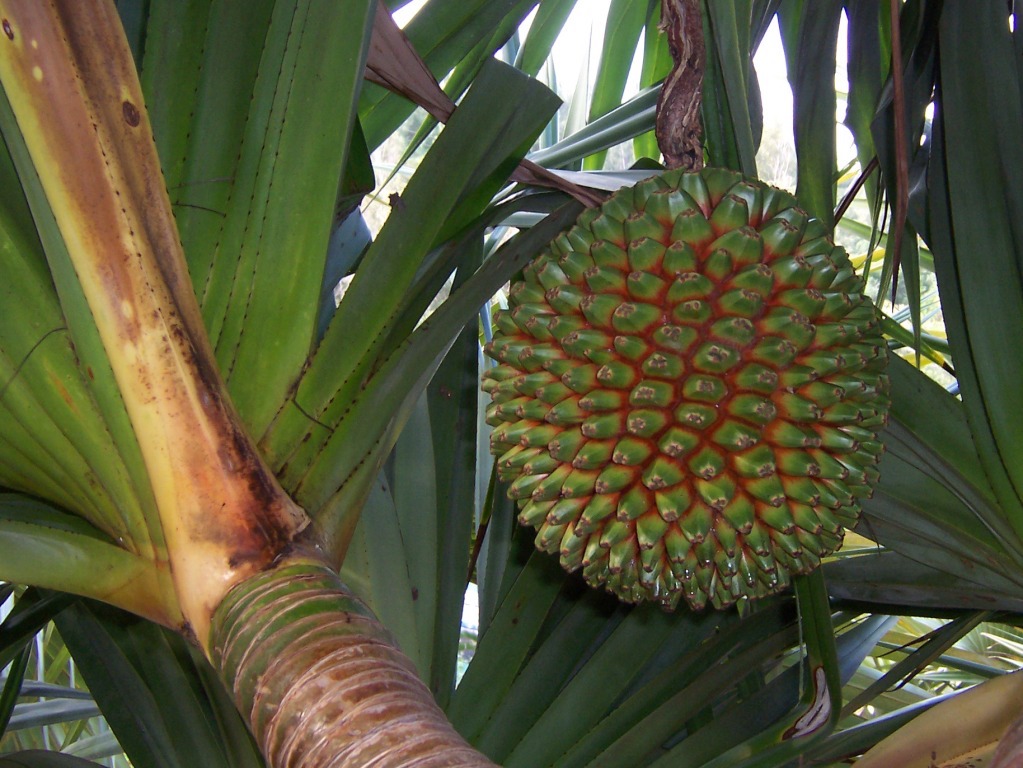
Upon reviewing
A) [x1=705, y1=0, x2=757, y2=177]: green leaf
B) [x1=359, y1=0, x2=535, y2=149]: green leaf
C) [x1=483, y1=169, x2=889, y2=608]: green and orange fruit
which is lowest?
[x1=483, y1=169, x2=889, y2=608]: green and orange fruit

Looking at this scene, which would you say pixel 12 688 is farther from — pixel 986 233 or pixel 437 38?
pixel 986 233

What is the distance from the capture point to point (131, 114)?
458 millimetres

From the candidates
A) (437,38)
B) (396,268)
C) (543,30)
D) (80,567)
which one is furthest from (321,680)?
(543,30)

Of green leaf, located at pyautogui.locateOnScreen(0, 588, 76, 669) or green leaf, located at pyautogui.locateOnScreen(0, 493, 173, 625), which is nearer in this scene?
green leaf, located at pyautogui.locateOnScreen(0, 493, 173, 625)

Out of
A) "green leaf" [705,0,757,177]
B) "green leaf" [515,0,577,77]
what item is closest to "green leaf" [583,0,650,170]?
"green leaf" [515,0,577,77]

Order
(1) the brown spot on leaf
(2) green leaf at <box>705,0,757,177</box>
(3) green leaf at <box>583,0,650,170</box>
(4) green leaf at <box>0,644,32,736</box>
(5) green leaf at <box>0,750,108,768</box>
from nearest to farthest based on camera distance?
(1) the brown spot on leaf < (2) green leaf at <box>705,0,757,177</box> < (5) green leaf at <box>0,750,108,768</box> < (4) green leaf at <box>0,644,32,736</box> < (3) green leaf at <box>583,0,650,170</box>

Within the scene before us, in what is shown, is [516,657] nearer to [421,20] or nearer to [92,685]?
[92,685]

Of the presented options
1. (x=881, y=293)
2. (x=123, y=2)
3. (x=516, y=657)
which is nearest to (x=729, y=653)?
(x=516, y=657)

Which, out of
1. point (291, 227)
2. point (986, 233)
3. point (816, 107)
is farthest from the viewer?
point (816, 107)

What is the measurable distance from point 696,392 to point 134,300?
1.12 ft

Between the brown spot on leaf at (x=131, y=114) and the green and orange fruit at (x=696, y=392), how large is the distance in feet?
0.89

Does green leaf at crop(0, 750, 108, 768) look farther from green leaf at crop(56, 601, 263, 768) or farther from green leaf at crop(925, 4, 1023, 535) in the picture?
green leaf at crop(925, 4, 1023, 535)

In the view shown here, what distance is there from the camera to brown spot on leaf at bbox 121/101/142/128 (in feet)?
1.49

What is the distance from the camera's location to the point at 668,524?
551mm
